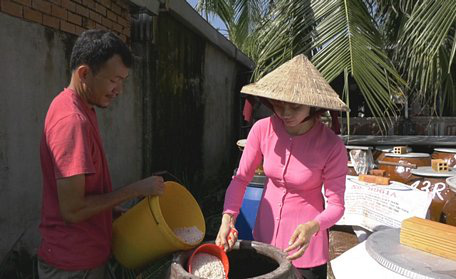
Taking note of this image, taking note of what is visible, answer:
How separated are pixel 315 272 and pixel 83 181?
1.14 metres

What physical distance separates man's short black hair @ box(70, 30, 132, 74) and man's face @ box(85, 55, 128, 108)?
0.8 inches

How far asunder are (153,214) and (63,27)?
2.16m

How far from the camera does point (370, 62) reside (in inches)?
168

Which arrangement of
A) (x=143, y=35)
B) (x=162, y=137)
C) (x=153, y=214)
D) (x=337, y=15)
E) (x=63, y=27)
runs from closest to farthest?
1. (x=153, y=214)
2. (x=63, y=27)
3. (x=143, y=35)
4. (x=337, y=15)
5. (x=162, y=137)

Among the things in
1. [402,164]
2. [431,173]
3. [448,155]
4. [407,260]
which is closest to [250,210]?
A: [402,164]

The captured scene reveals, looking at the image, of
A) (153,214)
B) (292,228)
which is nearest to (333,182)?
(292,228)

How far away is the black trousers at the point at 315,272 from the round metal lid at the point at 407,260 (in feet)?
1.65

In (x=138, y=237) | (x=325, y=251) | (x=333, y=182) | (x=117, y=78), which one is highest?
(x=117, y=78)

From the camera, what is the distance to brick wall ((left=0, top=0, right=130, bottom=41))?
2553mm

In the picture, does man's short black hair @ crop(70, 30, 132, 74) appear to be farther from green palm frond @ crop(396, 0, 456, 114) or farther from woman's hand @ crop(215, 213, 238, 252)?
green palm frond @ crop(396, 0, 456, 114)

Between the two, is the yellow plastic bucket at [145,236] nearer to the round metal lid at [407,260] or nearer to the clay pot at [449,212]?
the round metal lid at [407,260]

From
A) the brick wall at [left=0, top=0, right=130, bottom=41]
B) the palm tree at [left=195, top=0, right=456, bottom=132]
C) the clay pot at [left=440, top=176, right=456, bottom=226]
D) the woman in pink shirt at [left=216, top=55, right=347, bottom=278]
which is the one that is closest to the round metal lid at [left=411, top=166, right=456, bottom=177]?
the clay pot at [left=440, top=176, right=456, bottom=226]

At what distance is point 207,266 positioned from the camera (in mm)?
1356

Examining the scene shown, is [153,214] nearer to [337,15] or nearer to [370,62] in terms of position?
[370,62]
